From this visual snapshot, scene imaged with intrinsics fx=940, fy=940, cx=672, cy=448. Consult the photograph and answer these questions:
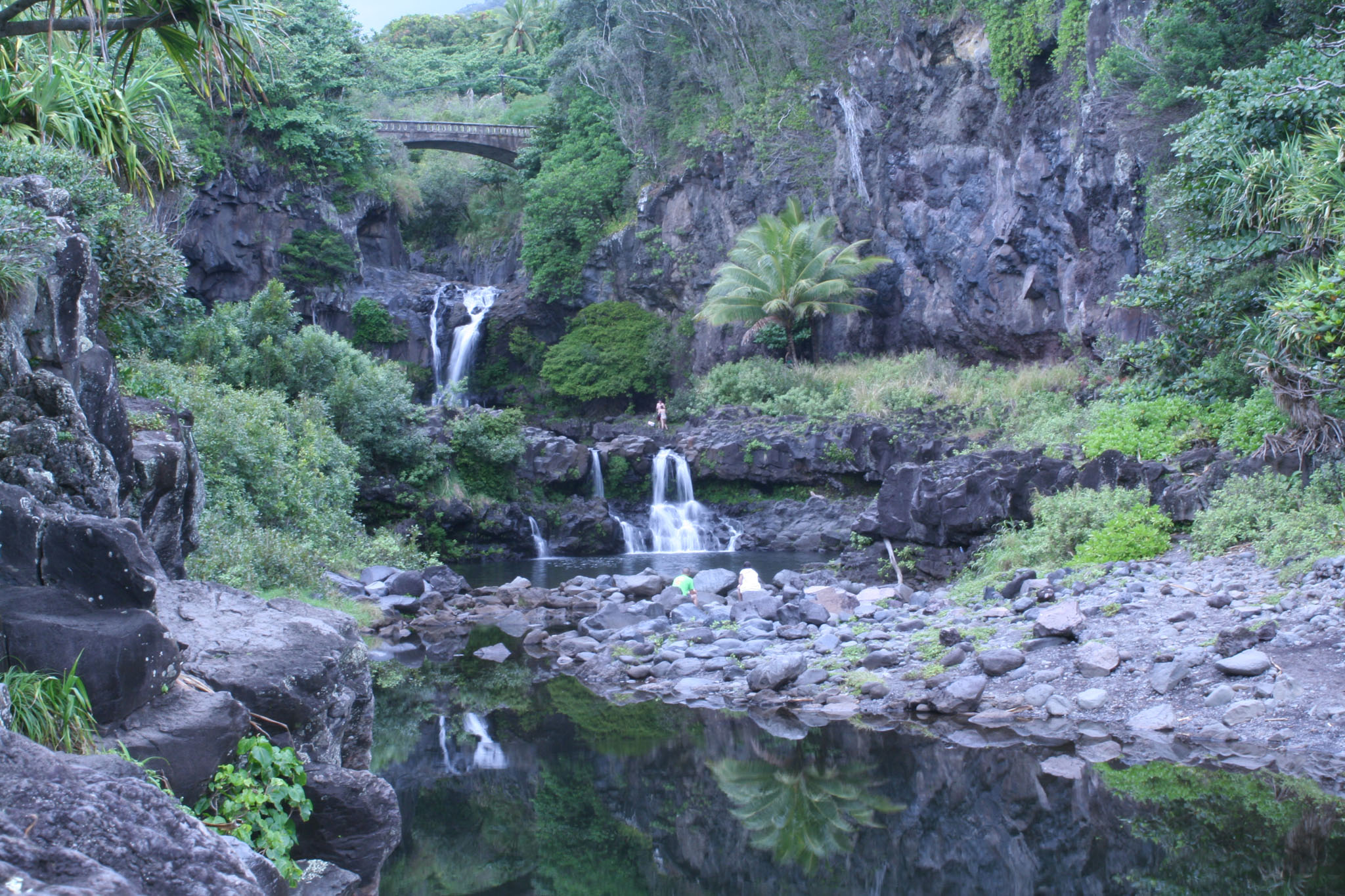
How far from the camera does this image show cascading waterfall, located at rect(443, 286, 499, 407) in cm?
3020

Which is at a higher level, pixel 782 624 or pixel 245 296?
pixel 245 296

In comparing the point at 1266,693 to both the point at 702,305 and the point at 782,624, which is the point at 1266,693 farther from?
the point at 702,305

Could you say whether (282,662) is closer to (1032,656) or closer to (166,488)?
(166,488)

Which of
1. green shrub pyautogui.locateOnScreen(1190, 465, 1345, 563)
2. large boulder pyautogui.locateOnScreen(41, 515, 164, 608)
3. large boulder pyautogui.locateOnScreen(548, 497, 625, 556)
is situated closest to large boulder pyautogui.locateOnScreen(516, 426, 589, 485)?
large boulder pyautogui.locateOnScreen(548, 497, 625, 556)

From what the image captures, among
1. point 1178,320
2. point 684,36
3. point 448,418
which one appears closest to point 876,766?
point 1178,320

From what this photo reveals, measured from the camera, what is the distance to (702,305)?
30750mm

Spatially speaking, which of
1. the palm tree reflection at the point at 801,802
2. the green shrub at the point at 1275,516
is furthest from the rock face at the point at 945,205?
the palm tree reflection at the point at 801,802

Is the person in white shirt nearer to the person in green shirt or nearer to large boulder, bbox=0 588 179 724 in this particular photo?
the person in green shirt

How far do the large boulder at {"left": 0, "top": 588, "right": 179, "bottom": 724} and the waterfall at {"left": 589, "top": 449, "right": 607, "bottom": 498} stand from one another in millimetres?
19063

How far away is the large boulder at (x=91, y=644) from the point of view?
3.77 m

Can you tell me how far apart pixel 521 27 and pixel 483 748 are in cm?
5126

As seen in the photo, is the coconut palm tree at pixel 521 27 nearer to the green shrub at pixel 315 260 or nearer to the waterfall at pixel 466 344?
the green shrub at pixel 315 260

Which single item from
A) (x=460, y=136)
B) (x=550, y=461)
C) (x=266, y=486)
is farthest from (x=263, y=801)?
(x=460, y=136)

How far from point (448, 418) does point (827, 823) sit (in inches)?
707
